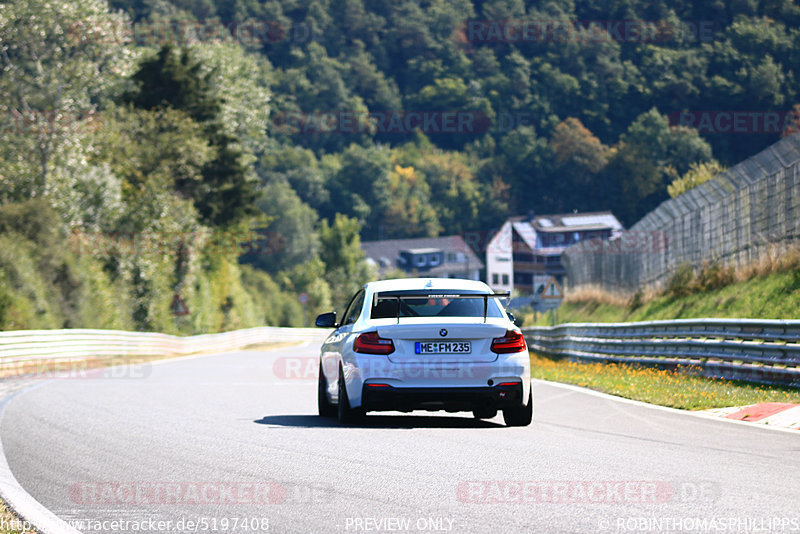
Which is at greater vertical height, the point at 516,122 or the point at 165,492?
the point at 516,122

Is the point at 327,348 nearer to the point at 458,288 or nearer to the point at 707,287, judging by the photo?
the point at 458,288

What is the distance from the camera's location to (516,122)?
6924 inches

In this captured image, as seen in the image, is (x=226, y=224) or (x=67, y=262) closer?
(x=67, y=262)

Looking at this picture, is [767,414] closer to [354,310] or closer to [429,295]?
[429,295]

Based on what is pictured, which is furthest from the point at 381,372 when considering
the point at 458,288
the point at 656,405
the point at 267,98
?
the point at 267,98

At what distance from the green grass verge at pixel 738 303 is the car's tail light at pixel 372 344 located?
34.5 ft

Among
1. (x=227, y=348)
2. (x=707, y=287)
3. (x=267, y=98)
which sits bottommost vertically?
(x=227, y=348)

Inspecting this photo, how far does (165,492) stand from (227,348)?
49903 millimetres

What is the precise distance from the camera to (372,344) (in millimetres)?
11422

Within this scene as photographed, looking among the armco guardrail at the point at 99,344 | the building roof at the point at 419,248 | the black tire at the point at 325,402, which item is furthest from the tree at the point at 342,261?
the black tire at the point at 325,402

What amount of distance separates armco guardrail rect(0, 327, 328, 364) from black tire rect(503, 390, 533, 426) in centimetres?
1748

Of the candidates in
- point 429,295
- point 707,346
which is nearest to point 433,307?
point 429,295

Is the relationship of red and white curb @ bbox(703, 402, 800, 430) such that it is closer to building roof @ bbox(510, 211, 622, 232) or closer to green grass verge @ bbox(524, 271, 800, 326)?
green grass verge @ bbox(524, 271, 800, 326)

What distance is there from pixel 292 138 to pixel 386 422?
160292mm
